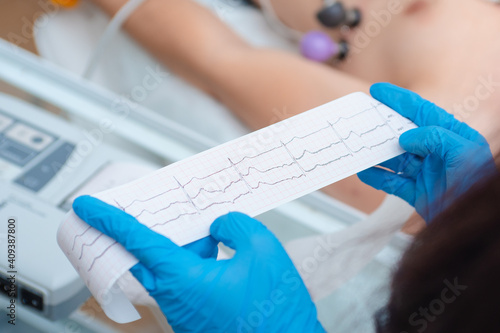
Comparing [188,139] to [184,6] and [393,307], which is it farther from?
[393,307]

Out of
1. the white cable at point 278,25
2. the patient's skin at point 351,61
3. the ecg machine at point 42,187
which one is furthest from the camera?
the white cable at point 278,25

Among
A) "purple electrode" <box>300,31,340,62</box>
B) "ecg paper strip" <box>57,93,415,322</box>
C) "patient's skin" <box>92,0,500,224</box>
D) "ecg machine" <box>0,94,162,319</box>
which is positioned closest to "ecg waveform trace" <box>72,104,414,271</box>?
"ecg paper strip" <box>57,93,415,322</box>

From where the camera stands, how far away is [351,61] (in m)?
1.22

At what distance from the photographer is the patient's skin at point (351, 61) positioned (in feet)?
3.16

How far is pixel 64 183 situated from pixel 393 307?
1.80ft

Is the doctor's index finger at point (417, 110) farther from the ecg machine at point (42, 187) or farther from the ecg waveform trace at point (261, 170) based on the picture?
the ecg machine at point (42, 187)

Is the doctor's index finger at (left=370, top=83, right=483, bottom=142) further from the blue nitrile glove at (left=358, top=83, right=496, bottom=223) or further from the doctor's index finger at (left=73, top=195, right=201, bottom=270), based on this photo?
the doctor's index finger at (left=73, top=195, right=201, bottom=270)

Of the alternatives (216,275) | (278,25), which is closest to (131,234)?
(216,275)

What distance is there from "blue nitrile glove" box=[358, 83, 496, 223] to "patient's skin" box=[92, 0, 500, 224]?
0.71 ft

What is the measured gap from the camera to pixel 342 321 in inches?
31.6

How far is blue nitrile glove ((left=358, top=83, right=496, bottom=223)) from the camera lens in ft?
2.07

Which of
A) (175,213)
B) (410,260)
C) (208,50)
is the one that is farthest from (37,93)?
(410,260)

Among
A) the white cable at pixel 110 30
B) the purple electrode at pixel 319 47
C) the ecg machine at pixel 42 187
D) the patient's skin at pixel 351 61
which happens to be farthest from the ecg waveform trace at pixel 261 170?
the white cable at pixel 110 30

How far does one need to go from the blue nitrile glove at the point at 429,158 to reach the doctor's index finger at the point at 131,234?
0.34m
